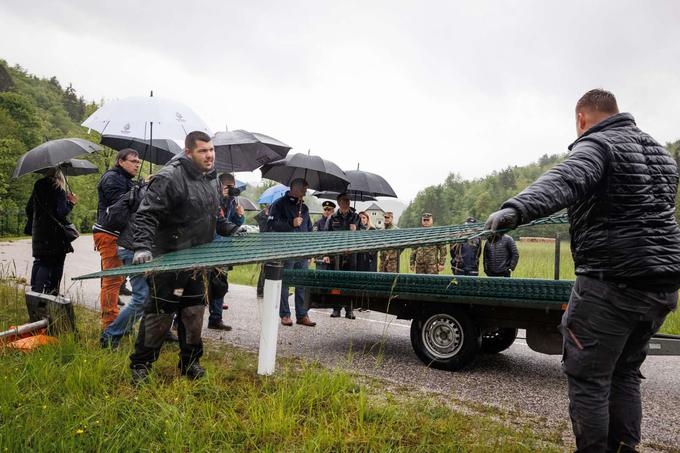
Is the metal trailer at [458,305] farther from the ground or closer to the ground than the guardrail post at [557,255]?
closer to the ground

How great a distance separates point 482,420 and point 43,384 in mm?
2986

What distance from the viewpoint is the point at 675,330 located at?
7188 millimetres

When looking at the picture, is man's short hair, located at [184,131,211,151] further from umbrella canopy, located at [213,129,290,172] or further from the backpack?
umbrella canopy, located at [213,129,290,172]

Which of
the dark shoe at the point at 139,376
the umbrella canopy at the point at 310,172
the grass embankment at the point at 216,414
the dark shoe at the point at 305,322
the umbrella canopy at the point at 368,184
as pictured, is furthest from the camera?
the umbrella canopy at the point at 368,184

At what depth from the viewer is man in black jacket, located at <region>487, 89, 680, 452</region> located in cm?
232

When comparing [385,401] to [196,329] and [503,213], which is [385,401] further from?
[503,213]

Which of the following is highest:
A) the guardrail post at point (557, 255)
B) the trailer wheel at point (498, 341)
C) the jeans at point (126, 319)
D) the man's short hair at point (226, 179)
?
the man's short hair at point (226, 179)

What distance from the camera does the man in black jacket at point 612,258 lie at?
2.32 meters

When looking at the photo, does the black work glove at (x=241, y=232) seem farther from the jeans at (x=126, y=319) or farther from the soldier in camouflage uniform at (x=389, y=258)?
the soldier in camouflage uniform at (x=389, y=258)

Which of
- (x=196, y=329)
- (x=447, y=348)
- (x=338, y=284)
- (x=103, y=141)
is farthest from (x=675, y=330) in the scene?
(x=103, y=141)

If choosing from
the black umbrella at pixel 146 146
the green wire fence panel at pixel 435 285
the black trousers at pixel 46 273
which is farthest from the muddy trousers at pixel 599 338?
the black umbrella at pixel 146 146

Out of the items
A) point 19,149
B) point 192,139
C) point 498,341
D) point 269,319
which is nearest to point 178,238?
point 192,139

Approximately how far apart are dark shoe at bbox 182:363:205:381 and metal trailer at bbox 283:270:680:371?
1.66m

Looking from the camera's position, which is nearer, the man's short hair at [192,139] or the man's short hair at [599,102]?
the man's short hair at [599,102]
